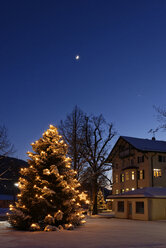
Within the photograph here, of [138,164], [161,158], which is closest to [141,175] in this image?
[138,164]

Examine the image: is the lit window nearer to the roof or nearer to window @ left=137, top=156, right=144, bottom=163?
window @ left=137, top=156, right=144, bottom=163

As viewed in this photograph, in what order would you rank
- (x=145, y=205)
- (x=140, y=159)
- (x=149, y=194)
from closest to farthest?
(x=145, y=205) < (x=149, y=194) < (x=140, y=159)

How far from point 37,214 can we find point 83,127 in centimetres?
2100

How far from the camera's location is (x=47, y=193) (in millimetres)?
15531

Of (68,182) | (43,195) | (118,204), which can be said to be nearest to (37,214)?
(43,195)

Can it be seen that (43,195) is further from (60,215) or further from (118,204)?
(118,204)

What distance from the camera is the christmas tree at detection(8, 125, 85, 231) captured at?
1556 centimetres

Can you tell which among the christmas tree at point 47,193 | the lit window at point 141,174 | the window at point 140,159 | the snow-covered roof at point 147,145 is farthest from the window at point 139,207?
the window at point 140,159

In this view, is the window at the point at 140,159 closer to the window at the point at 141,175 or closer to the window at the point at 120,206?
the window at the point at 141,175

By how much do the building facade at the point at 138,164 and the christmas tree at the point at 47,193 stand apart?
23.7m

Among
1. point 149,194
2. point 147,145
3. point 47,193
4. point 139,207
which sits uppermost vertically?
point 147,145

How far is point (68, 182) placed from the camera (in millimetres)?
16953

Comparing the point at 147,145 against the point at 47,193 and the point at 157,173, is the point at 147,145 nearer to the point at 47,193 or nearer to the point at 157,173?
the point at 157,173

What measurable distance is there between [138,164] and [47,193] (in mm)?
29938
